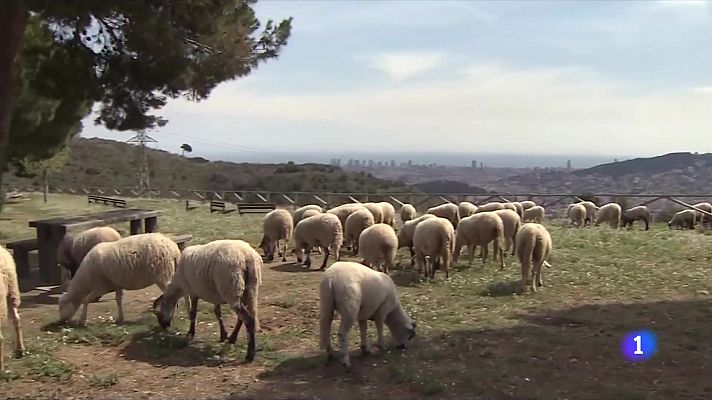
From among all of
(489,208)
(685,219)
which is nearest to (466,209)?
(489,208)

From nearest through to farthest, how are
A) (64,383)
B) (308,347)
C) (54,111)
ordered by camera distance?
(64,383) → (308,347) → (54,111)

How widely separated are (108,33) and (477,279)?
8.87 m

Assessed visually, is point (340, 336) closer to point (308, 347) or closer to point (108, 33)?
point (308, 347)

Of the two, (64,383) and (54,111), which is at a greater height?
(54,111)

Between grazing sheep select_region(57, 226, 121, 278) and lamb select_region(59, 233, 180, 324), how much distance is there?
2402mm

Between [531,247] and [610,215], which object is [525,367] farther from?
[610,215]

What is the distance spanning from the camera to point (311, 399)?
21.5 feet

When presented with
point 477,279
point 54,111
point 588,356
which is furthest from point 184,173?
point 588,356

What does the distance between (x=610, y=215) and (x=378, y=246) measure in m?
17.2


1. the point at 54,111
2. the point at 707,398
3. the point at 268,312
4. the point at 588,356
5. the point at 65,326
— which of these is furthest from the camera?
the point at 54,111

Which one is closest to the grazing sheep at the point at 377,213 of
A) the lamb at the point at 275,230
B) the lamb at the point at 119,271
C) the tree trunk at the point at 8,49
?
the lamb at the point at 275,230

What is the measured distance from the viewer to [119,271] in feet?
31.7

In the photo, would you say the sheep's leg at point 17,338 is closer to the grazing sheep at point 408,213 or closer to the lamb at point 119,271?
the lamb at point 119,271

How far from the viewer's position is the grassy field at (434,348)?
6.86 m
